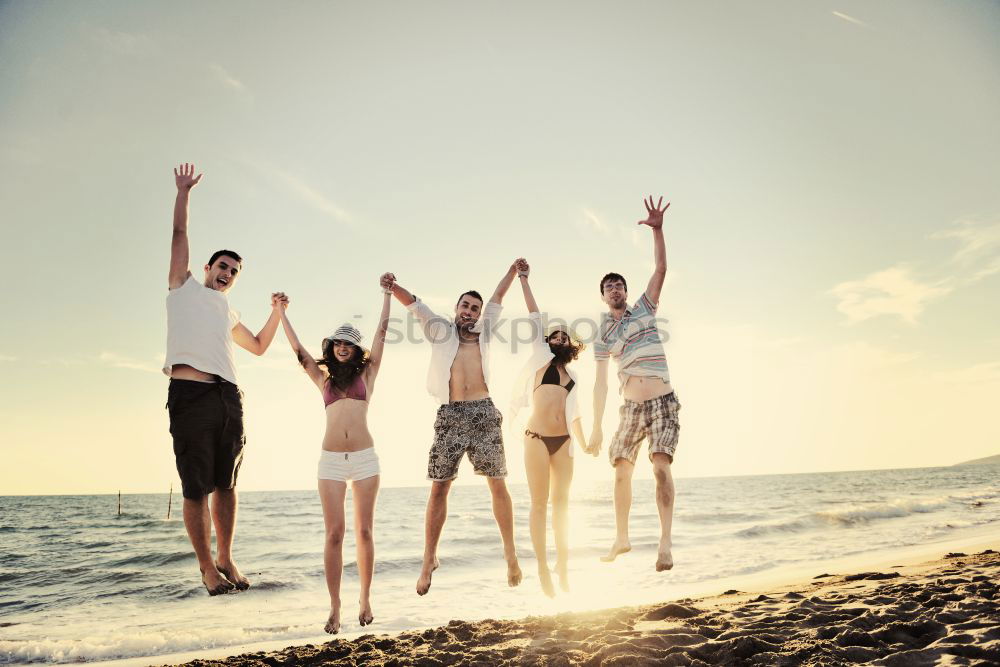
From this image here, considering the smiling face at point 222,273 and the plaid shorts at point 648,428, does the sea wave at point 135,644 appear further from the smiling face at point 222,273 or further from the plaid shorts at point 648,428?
the smiling face at point 222,273

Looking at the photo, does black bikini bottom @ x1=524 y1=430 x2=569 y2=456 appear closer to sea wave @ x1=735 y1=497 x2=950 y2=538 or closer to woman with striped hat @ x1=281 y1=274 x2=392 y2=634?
woman with striped hat @ x1=281 y1=274 x2=392 y2=634

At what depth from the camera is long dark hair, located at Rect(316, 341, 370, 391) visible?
702cm

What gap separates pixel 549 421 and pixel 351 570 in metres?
15.7

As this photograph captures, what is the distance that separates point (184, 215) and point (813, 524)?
31.7 m

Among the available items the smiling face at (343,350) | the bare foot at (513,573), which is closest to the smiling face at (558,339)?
the smiling face at (343,350)

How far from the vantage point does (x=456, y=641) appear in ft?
32.4

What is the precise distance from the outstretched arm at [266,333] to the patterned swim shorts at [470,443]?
226 cm

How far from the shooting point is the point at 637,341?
7.92 metres

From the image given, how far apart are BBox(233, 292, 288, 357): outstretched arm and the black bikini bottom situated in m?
3.38

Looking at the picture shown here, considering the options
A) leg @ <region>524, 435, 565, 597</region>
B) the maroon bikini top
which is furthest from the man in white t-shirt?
leg @ <region>524, 435, 565, 597</region>

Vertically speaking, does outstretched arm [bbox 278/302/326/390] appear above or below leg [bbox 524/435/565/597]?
above

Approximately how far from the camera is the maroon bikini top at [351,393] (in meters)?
7.05

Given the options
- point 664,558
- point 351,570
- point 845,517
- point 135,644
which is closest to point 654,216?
point 664,558

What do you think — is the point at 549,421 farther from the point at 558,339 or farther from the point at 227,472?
the point at 227,472
